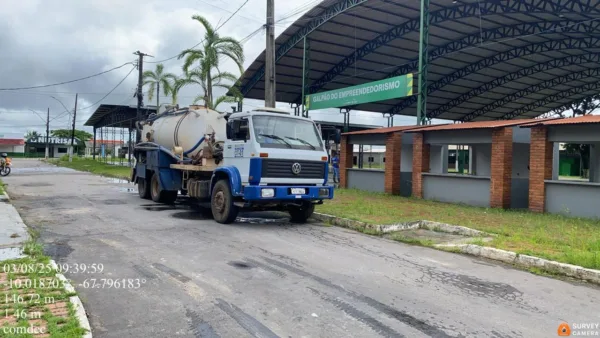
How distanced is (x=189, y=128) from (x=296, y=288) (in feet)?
27.8

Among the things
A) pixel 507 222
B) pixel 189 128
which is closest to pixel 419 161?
pixel 507 222

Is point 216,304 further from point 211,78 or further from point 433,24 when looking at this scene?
point 433,24

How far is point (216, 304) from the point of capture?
15.5 feet

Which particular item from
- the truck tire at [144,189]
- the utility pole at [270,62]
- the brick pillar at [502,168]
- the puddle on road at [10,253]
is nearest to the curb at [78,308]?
the puddle on road at [10,253]

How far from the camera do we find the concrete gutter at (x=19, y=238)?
411 centimetres

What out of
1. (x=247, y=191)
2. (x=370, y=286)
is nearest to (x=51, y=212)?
(x=247, y=191)

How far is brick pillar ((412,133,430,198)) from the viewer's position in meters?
15.9

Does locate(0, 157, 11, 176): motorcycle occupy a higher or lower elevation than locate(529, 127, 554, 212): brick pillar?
lower

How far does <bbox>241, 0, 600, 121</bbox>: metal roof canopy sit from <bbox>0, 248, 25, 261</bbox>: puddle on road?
19526 millimetres

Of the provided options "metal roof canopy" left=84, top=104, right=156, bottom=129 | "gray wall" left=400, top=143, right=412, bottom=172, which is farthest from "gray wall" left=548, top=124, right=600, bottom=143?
"metal roof canopy" left=84, top=104, right=156, bottom=129

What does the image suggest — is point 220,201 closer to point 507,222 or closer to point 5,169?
point 507,222

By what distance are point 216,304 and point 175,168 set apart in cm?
885

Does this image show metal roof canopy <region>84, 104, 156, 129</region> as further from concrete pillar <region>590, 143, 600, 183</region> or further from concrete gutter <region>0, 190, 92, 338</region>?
concrete pillar <region>590, 143, 600, 183</region>

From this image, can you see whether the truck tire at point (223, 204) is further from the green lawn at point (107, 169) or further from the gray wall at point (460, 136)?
the green lawn at point (107, 169)
